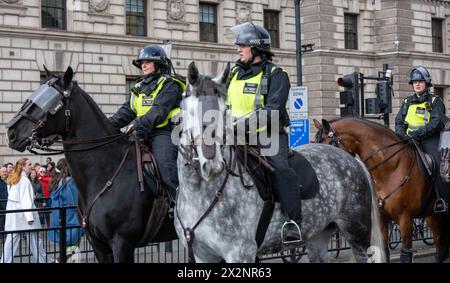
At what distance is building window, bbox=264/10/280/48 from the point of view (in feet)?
124

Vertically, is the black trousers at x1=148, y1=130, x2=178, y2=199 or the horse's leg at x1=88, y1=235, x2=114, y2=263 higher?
the black trousers at x1=148, y1=130, x2=178, y2=199

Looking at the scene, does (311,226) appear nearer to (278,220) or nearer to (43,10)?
(278,220)

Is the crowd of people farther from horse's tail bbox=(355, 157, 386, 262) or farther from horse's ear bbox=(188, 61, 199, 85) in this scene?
horse's ear bbox=(188, 61, 199, 85)

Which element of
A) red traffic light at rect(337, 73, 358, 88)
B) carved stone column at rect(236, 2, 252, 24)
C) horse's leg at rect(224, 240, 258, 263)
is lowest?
horse's leg at rect(224, 240, 258, 263)

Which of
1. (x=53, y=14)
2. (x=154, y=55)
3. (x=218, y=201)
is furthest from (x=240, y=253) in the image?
(x=53, y=14)

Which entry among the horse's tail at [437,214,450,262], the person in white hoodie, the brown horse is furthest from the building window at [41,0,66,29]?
the horse's tail at [437,214,450,262]

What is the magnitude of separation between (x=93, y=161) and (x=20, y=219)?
5334 mm

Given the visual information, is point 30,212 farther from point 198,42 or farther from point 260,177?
point 198,42

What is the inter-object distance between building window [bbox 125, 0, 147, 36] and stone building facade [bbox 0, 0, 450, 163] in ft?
0.57

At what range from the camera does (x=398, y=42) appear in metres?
41.3

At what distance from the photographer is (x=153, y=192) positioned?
8781 mm

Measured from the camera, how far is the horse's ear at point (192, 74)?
6570mm

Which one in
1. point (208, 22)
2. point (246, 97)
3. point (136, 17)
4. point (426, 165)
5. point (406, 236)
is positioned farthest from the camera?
point (208, 22)
